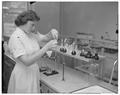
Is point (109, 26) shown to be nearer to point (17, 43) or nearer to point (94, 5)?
point (94, 5)

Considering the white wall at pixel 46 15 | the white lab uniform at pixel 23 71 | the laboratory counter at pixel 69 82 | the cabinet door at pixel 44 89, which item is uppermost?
the white wall at pixel 46 15

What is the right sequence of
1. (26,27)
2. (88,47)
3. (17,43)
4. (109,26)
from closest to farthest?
(17,43)
(26,27)
(88,47)
(109,26)

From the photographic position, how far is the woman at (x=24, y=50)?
1.43 meters

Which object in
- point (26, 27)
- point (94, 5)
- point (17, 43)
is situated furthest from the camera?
point (94, 5)

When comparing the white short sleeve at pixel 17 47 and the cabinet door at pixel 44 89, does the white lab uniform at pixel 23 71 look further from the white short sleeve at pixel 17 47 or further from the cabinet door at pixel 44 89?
the cabinet door at pixel 44 89

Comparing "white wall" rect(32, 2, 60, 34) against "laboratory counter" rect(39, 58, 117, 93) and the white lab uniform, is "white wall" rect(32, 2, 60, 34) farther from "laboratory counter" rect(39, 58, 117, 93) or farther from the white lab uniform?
the white lab uniform

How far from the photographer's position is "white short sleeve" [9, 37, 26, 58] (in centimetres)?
139

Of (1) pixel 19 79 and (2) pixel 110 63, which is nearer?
(1) pixel 19 79

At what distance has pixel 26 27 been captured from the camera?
153 centimetres

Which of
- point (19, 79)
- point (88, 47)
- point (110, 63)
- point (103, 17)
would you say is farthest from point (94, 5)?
point (19, 79)

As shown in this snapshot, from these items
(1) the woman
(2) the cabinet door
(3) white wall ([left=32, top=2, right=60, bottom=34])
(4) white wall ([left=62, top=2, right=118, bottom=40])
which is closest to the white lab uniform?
(1) the woman

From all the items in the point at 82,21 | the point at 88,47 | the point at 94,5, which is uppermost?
the point at 94,5

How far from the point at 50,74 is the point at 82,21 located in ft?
7.33

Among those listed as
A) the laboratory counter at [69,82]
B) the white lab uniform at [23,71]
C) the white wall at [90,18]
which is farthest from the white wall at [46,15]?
the white lab uniform at [23,71]
